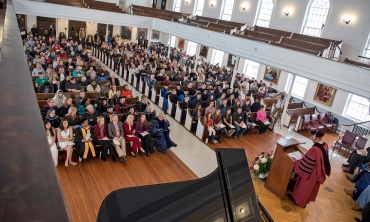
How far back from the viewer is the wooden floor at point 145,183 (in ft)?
18.9

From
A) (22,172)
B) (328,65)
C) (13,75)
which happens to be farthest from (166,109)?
(22,172)

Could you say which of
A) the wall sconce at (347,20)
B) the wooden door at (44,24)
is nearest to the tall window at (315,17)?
the wall sconce at (347,20)

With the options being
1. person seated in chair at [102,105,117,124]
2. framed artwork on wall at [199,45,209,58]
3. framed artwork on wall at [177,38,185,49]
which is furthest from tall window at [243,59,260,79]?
person seated in chair at [102,105,117,124]

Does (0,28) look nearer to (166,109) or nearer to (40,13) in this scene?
(166,109)

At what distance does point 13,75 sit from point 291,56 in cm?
1162

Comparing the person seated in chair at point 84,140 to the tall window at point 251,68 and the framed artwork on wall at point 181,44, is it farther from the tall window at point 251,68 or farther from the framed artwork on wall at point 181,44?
the framed artwork on wall at point 181,44

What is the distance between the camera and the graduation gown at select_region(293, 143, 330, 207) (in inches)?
236

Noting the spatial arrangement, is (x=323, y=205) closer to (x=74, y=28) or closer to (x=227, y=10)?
(x=227, y=10)

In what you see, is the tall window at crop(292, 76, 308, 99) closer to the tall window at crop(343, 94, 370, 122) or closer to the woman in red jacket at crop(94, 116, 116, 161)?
the tall window at crop(343, 94, 370, 122)

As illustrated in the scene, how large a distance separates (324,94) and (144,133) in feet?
36.4

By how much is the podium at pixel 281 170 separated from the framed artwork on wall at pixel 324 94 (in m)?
8.97

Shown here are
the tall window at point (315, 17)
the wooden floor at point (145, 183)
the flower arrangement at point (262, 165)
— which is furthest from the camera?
the tall window at point (315, 17)

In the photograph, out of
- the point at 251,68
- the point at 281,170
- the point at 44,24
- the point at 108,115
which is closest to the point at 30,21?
the point at 44,24

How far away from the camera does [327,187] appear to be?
773 centimetres
